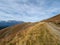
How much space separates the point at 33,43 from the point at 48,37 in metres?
1.64

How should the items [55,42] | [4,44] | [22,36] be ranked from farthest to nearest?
1. [4,44]
2. [22,36]
3. [55,42]

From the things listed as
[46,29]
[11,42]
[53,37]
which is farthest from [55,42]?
[11,42]

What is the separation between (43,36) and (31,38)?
4.10 feet

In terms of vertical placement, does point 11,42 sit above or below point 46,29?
below

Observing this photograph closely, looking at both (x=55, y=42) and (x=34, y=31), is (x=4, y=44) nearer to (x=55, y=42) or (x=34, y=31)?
(x=34, y=31)

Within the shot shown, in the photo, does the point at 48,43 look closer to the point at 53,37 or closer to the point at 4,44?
the point at 53,37

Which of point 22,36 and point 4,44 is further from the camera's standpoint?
point 4,44

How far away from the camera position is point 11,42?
1934 cm

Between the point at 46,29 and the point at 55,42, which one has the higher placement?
the point at 46,29

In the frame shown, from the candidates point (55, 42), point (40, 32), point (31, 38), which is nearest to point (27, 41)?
point (31, 38)

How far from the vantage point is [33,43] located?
17750 mm

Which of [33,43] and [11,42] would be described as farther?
[11,42]

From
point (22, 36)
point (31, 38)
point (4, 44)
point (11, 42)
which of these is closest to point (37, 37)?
point (31, 38)

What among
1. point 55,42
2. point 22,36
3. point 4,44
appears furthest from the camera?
point 4,44
